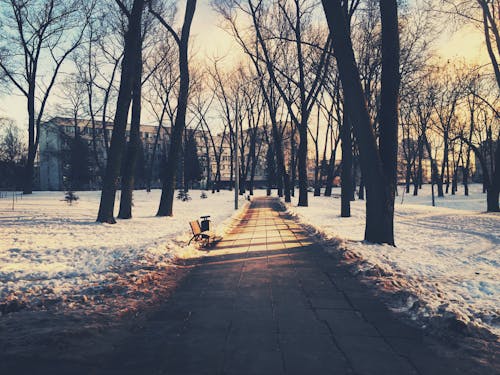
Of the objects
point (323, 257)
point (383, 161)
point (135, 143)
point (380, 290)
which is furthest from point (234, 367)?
point (135, 143)

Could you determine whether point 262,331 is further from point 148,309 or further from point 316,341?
point 148,309

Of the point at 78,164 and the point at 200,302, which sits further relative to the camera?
the point at 78,164

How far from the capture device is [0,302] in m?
4.98

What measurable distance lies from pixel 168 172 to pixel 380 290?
1339 cm

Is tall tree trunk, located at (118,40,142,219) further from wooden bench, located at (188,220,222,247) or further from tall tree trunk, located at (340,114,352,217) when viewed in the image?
tall tree trunk, located at (340,114,352,217)

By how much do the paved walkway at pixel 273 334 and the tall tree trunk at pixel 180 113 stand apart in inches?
439

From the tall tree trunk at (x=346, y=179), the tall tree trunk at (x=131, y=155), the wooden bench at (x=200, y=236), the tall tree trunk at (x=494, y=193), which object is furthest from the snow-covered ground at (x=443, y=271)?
the tall tree trunk at (x=131, y=155)

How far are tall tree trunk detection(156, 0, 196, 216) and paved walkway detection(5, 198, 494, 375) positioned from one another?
439 inches

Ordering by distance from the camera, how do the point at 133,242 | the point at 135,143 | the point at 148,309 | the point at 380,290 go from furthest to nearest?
the point at 135,143, the point at 133,242, the point at 380,290, the point at 148,309

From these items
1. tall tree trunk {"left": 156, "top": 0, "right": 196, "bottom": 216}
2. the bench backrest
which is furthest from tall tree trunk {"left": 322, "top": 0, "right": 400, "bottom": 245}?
tall tree trunk {"left": 156, "top": 0, "right": 196, "bottom": 216}

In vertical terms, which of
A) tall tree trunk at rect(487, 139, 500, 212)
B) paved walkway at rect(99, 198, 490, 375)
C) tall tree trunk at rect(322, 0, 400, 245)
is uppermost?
tall tree trunk at rect(322, 0, 400, 245)

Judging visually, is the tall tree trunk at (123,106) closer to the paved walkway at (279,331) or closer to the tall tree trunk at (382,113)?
the tall tree trunk at (382,113)

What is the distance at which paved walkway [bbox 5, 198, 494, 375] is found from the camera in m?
3.19

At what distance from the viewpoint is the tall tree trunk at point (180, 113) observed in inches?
637
